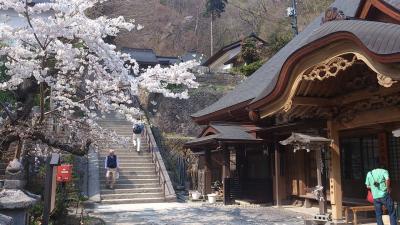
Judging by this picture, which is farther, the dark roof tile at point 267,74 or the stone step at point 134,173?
the stone step at point 134,173

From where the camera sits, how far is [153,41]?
59.9 metres

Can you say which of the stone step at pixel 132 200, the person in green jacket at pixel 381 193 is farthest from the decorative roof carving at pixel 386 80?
the stone step at pixel 132 200

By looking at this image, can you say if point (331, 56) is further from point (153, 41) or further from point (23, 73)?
point (153, 41)

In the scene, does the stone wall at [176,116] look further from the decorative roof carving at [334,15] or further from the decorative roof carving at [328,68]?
the decorative roof carving at [328,68]

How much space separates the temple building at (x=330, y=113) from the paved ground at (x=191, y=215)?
139 cm

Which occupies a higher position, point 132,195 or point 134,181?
point 134,181

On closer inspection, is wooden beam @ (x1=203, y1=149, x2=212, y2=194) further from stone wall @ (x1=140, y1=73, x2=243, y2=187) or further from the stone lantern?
the stone lantern

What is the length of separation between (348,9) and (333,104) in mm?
5832

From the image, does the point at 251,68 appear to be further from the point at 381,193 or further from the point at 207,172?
the point at 381,193

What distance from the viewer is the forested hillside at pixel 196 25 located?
56469 millimetres

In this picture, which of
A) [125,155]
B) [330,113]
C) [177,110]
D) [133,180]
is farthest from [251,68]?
[330,113]

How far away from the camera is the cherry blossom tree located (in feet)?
26.4

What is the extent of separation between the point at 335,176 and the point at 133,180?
8960mm

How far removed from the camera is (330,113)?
9328mm
